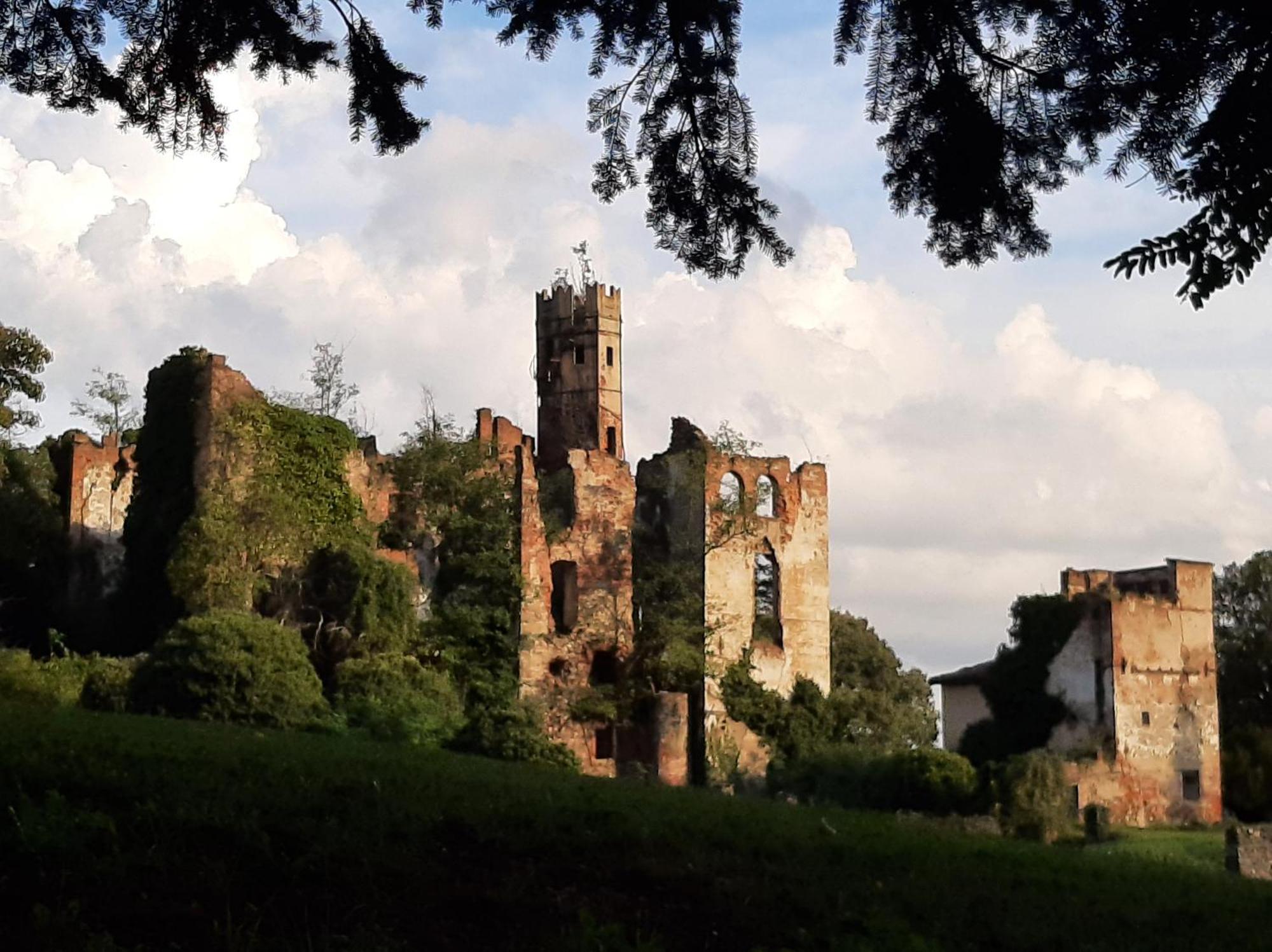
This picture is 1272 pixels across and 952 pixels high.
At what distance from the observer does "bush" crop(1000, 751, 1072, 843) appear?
3612cm

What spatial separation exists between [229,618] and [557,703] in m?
12.0

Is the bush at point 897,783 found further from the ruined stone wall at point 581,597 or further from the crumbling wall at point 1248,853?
the crumbling wall at point 1248,853

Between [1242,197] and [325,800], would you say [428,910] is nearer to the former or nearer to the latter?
[325,800]

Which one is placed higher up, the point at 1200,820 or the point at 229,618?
the point at 229,618

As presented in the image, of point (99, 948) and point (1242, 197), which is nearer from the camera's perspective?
point (99, 948)

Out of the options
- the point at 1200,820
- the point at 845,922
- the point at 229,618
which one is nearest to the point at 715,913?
the point at 845,922

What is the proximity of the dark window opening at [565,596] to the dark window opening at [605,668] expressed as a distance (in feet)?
3.06

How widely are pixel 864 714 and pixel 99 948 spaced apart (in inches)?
1608

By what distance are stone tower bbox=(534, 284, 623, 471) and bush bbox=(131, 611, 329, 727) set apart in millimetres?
40019

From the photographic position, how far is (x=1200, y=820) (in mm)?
46406

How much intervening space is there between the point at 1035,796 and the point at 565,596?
41.8 feet

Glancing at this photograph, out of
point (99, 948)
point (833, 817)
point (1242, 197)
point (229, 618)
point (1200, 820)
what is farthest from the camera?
point (1200, 820)

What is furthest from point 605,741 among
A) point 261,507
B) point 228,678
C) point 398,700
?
point 228,678

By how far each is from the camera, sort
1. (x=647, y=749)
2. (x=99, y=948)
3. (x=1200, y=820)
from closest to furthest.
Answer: (x=99, y=948), (x=647, y=749), (x=1200, y=820)
